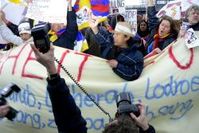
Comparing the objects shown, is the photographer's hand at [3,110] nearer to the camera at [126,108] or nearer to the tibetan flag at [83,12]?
the camera at [126,108]

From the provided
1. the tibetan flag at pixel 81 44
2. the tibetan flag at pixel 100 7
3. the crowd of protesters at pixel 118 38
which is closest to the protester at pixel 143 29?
the crowd of protesters at pixel 118 38

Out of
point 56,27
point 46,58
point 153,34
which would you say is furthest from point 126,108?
point 153,34

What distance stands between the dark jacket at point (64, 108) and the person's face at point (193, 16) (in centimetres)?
274

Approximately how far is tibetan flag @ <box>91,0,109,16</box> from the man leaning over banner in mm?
738

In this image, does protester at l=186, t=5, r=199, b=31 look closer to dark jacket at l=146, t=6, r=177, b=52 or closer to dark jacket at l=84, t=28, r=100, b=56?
dark jacket at l=146, t=6, r=177, b=52

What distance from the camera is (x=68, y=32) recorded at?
461 centimetres

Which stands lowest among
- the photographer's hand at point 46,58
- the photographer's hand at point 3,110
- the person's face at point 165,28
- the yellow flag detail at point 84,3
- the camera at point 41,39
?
the person's face at point 165,28

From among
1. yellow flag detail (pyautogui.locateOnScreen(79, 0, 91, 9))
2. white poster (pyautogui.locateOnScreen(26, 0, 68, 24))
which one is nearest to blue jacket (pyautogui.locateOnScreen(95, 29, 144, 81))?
white poster (pyautogui.locateOnScreen(26, 0, 68, 24))

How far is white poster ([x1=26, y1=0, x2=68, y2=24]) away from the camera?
4461mm

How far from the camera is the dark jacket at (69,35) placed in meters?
4.60

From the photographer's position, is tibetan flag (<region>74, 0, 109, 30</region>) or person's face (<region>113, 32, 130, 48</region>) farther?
tibetan flag (<region>74, 0, 109, 30</region>)

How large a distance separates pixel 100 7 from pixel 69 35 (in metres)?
0.96

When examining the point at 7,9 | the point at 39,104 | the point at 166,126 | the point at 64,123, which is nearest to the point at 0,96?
the point at 64,123

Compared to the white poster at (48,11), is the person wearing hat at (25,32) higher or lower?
lower
